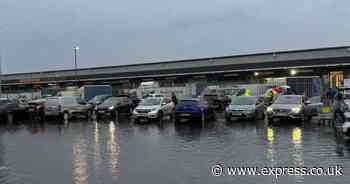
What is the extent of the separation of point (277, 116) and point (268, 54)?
45.7m

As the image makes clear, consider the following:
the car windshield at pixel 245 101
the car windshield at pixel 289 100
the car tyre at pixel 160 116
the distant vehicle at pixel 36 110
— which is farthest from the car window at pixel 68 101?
the car windshield at pixel 289 100

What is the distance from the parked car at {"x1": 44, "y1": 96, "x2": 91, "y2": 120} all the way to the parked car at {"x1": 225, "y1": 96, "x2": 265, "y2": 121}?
37.4 ft

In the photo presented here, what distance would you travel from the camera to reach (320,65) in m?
60.3

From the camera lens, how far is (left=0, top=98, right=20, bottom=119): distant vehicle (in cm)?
3219

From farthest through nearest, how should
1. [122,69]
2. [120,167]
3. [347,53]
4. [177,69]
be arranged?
[122,69]
[177,69]
[347,53]
[120,167]

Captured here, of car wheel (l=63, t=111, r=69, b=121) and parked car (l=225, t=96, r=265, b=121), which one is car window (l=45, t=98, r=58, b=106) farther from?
parked car (l=225, t=96, r=265, b=121)

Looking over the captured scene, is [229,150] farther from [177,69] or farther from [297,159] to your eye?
[177,69]

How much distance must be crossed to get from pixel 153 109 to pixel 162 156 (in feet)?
47.2

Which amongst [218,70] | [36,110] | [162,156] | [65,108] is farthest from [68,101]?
[218,70]

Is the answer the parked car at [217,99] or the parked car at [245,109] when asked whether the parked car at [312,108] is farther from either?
the parked car at [217,99]

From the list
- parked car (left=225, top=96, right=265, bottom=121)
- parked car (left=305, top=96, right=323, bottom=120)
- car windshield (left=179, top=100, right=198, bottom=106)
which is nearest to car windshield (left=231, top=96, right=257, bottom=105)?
parked car (left=225, top=96, right=265, bottom=121)

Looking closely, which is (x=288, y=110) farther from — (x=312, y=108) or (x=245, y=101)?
(x=245, y=101)

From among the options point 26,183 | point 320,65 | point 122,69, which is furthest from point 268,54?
point 26,183

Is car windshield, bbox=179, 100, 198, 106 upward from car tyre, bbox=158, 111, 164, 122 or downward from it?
upward
